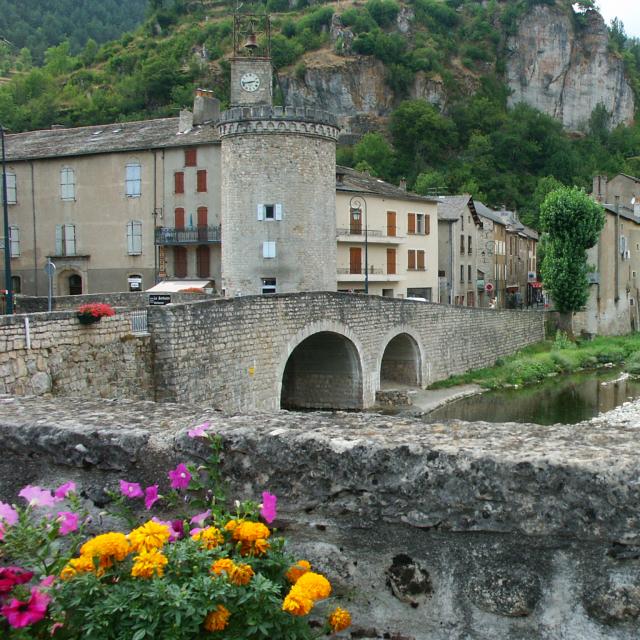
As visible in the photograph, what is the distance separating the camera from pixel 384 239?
41.3 meters

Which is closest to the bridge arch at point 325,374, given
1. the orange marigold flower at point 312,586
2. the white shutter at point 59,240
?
the white shutter at point 59,240

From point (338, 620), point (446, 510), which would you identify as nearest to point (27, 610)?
point (338, 620)

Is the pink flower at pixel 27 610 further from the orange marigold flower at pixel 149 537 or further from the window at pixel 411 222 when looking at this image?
the window at pixel 411 222

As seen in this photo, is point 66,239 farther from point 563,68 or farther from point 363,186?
point 563,68

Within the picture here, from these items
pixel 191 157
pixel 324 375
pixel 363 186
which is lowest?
pixel 324 375

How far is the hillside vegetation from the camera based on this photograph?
96312 millimetres

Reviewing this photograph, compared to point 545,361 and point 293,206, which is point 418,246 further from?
point 293,206

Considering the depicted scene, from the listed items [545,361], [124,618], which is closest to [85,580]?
[124,618]

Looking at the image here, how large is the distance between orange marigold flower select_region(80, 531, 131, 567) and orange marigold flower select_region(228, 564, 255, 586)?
39 cm

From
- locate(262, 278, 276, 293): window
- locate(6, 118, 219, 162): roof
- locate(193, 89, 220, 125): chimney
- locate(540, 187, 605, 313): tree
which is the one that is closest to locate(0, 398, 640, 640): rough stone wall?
locate(262, 278, 276, 293): window

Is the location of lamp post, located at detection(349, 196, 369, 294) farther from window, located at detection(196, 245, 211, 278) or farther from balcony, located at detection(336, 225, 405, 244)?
window, located at detection(196, 245, 211, 278)

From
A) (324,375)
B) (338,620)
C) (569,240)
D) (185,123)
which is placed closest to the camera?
(338,620)

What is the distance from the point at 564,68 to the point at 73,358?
12931 centimetres

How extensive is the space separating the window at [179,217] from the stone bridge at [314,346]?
9316mm
